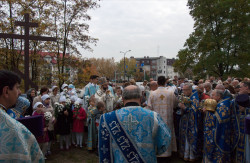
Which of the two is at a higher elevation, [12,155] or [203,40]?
[203,40]

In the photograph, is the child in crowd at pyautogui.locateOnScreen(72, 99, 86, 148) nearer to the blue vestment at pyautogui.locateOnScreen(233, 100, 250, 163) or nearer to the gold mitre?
the gold mitre

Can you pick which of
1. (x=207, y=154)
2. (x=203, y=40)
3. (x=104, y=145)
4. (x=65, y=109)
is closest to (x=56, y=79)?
(x=65, y=109)

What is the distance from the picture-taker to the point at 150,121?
2.29m

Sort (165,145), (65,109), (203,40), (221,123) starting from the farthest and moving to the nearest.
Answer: (203,40) < (65,109) < (221,123) < (165,145)

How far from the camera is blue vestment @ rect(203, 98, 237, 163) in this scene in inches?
177

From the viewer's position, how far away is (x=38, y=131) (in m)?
3.32

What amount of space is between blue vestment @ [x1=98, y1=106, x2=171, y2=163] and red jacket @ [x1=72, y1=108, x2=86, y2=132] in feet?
14.4

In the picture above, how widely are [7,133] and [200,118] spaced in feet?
15.9

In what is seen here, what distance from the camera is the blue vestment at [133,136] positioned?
89.1 inches

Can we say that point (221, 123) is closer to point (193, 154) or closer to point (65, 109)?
point (193, 154)

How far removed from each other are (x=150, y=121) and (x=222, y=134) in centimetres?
297

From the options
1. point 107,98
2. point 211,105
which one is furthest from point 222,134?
point 107,98

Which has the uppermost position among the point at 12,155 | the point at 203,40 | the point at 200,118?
the point at 203,40

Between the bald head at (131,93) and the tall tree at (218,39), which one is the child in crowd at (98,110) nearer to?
the bald head at (131,93)
